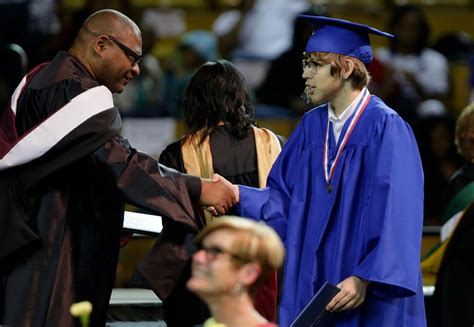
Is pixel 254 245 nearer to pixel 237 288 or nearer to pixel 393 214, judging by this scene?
pixel 237 288

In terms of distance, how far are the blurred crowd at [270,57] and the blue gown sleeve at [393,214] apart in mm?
4537

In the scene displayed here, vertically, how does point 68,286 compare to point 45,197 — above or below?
below

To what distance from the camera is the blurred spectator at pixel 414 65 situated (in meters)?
11.1

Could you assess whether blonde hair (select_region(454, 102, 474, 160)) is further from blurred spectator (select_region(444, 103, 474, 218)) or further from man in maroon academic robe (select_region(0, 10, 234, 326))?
man in maroon academic robe (select_region(0, 10, 234, 326))

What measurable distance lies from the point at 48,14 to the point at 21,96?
18.6 ft

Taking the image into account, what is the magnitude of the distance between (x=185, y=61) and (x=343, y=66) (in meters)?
5.46

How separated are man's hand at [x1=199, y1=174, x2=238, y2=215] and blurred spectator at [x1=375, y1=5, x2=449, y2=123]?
5023 millimetres

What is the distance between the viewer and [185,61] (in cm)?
1106

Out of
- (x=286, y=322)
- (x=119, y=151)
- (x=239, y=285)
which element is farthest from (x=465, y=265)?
(x=239, y=285)

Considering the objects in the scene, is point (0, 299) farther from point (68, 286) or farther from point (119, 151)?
point (119, 151)

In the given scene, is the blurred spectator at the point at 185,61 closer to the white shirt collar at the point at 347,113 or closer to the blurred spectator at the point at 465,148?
the blurred spectator at the point at 465,148

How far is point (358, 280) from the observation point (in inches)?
215

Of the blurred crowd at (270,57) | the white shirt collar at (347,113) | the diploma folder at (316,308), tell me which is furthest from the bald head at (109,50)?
the blurred crowd at (270,57)

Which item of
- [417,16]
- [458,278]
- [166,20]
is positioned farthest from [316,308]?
[166,20]
